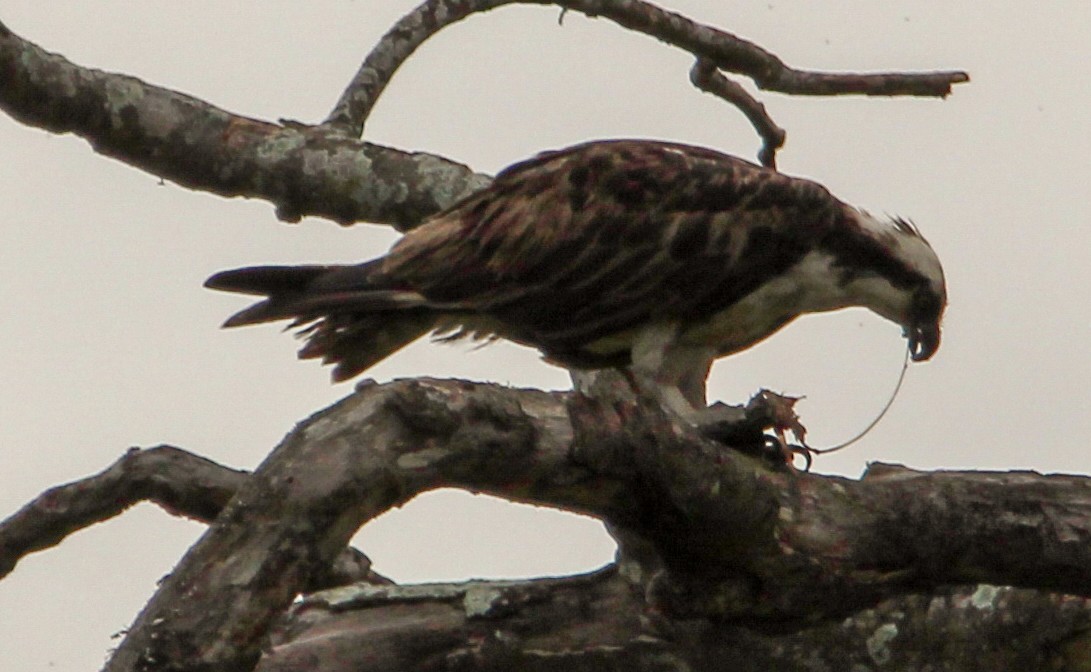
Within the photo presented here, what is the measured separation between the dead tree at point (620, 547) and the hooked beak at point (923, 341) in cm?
180

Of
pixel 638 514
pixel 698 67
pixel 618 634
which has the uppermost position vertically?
pixel 698 67

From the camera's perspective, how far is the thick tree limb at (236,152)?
6004 mm

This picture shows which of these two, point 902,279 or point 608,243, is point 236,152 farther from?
point 902,279

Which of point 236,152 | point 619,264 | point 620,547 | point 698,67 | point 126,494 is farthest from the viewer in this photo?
point 698,67

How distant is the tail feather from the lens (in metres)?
5.64

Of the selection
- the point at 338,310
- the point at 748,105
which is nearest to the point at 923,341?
the point at 748,105

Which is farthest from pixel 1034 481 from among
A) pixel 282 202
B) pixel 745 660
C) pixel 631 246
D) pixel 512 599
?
pixel 282 202

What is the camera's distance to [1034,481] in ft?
15.6

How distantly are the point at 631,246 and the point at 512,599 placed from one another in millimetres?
1816

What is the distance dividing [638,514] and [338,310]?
1.77 meters

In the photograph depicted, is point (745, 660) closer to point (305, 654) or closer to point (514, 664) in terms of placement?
point (514, 664)

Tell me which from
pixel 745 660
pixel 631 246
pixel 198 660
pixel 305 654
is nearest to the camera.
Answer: pixel 198 660

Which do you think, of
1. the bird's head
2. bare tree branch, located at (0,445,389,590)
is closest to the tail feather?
bare tree branch, located at (0,445,389,590)

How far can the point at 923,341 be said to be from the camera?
6.70 m
